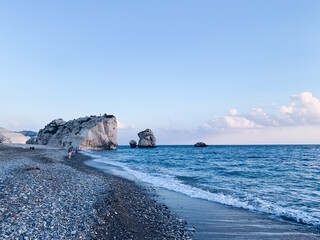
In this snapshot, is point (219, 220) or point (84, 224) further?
point (219, 220)

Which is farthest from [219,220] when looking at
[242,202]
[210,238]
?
[242,202]

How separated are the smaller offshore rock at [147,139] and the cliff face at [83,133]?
41.3 metres

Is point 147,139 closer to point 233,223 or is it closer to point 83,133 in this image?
point 83,133

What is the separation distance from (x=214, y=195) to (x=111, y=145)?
79941 mm

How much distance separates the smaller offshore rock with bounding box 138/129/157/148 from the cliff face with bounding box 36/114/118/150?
41.3 meters

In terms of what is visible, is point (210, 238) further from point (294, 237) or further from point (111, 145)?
point (111, 145)

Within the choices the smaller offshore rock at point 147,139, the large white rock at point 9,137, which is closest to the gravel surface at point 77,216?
the large white rock at point 9,137

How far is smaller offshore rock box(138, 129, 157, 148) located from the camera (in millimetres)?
129500

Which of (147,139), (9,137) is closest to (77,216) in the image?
(9,137)

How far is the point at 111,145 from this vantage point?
87.9 m

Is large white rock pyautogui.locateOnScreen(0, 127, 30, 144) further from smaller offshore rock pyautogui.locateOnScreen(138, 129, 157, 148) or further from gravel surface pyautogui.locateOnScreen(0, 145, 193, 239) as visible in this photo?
gravel surface pyautogui.locateOnScreen(0, 145, 193, 239)

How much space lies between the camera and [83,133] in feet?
242

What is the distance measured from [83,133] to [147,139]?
60.3 m

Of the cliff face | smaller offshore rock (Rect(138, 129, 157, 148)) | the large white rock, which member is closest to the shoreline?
the cliff face
